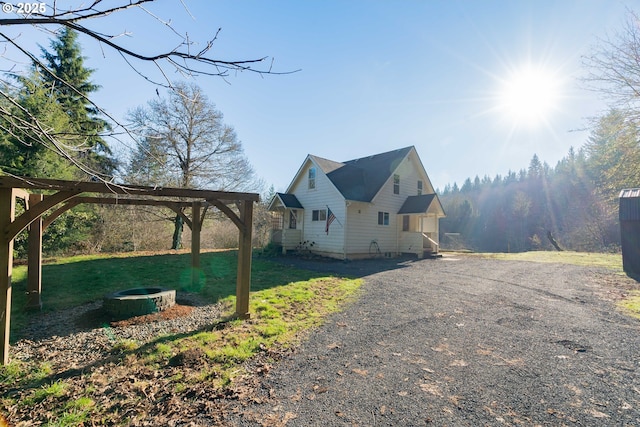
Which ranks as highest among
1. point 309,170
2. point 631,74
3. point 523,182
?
point 523,182

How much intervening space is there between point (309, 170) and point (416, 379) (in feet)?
52.9

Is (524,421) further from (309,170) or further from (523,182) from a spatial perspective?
(523,182)

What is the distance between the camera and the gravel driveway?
9.10 feet

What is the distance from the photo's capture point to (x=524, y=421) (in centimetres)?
267

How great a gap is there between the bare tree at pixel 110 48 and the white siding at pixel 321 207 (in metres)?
13.8

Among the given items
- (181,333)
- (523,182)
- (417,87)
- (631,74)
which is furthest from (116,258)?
(523,182)

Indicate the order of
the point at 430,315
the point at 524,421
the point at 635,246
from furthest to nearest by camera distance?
the point at 635,246 → the point at 430,315 → the point at 524,421

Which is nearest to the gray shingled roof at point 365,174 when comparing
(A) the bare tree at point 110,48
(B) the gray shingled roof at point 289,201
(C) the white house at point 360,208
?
(C) the white house at point 360,208

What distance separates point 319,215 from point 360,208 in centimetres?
268

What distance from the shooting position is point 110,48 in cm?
208

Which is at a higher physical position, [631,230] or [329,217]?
[329,217]

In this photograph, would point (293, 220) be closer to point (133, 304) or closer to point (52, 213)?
point (52, 213)

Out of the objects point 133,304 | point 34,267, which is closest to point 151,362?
point 133,304

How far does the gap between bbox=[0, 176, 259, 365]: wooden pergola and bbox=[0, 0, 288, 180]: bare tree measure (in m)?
0.64
